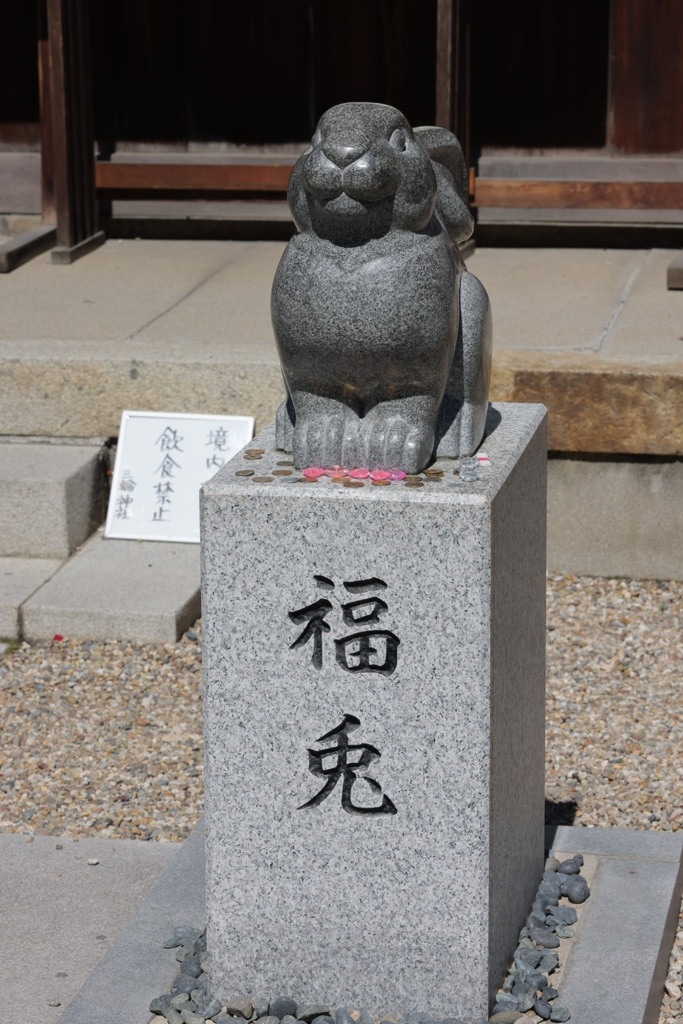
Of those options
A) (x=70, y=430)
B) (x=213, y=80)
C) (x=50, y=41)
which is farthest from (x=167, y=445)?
(x=213, y=80)

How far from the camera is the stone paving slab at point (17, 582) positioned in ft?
16.9

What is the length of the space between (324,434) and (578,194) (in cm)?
431

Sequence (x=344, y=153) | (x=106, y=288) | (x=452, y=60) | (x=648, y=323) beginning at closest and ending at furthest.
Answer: (x=344, y=153) → (x=648, y=323) → (x=452, y=60) → (x=106, y=288)

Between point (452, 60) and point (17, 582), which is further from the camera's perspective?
point (452, 60)

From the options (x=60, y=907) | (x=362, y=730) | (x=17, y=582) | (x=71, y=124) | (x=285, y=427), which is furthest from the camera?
(x=71, y=124)

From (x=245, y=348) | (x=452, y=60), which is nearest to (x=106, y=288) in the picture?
(x=245, y=348)

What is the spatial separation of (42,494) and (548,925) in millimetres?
2771

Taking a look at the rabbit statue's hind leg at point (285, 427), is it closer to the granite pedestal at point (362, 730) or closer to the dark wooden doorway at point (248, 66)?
the granite pedestal at point (362, 730)

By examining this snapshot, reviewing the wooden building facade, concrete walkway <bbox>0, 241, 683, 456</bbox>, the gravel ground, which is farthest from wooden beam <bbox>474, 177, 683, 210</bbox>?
the gravel ground

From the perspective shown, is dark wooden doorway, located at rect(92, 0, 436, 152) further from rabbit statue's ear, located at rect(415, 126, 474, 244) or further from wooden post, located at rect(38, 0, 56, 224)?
rabbit statue's ear, located at rect(415, 126, 474, 244)

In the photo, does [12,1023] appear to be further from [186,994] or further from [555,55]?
[555,55]

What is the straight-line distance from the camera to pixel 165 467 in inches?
218

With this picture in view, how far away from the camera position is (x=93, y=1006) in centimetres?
305

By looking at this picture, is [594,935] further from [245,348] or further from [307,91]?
[307,91]
